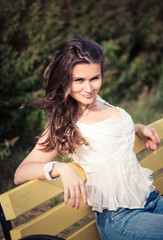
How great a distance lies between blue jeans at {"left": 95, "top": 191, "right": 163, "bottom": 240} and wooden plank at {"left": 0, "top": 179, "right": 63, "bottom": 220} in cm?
34

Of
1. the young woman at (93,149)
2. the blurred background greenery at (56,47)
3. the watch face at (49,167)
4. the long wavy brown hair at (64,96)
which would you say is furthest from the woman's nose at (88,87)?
the blurred background greenery at (56,47)

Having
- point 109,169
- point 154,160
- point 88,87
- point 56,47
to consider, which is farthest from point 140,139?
point 56,47

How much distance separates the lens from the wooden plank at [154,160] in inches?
101

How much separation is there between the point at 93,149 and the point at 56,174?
0.34 m

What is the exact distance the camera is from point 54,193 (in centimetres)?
188

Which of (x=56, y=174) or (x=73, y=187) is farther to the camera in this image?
(x=56, y=174)

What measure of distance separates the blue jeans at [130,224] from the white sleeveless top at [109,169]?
42 mm

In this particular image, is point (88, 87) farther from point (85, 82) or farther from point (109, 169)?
point (109, 169)

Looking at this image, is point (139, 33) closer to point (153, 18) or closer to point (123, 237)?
point (153, 18)

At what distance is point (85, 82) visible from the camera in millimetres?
1921

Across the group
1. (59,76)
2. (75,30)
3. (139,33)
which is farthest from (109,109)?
(139,33)

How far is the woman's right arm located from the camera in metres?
1.61

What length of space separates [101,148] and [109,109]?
14.9 inches

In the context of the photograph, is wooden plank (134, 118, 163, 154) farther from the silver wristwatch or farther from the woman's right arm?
the silver wristwatch
